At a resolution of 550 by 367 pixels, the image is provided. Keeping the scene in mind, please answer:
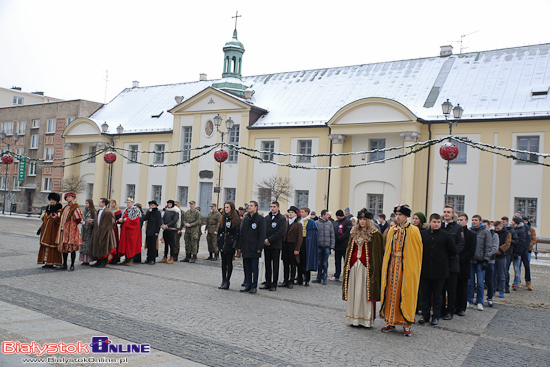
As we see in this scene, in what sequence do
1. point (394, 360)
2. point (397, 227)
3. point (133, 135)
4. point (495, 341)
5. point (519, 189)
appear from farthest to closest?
point (133, 135)
point (519, 189)
point (397, 227)
point (495, 341)
point (394, 360)

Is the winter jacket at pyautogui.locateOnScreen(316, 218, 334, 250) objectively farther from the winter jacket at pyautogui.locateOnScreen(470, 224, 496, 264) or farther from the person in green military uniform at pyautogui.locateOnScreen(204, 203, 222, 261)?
the person in green military uniform at pyautogui.locateOnScreen(204, 203, 222, 261)

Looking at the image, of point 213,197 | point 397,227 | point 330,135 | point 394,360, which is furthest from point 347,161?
point 394,360

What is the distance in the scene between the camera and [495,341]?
775cm

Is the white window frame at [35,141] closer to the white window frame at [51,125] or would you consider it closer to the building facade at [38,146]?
the building facade at [38,146]

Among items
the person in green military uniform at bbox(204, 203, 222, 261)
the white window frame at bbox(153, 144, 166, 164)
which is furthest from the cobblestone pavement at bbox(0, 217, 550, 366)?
the white window frame at bbox(153, 144, 166, 164)

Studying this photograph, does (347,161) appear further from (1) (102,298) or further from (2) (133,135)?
(1) (102,298)

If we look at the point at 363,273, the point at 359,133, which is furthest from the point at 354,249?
the point at 359,133

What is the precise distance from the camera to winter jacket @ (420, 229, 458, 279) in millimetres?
8758

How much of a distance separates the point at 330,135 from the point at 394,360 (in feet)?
81.8

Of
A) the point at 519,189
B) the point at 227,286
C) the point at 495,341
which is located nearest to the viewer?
the point at 495,341

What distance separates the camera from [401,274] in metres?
8.03

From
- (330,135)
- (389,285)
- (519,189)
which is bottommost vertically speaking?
(389,285)

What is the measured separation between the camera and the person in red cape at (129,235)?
14.4m

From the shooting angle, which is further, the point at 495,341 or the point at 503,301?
the point at 503,301
